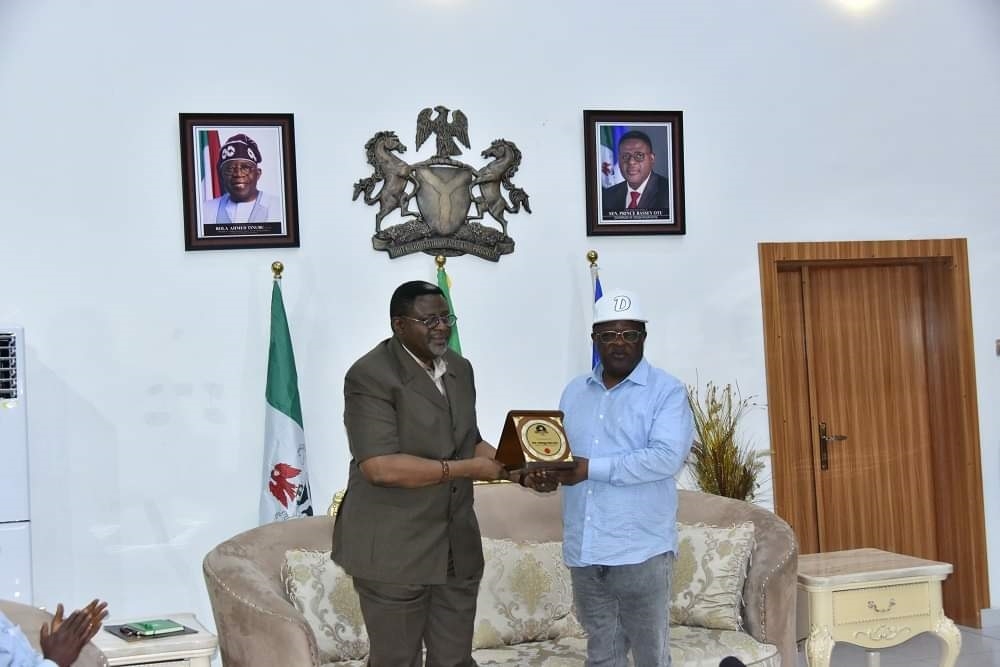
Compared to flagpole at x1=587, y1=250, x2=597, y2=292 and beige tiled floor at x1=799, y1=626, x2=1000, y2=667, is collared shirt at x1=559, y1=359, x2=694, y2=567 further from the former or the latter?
beige tiled floor at x1=799, y1=626, x2=1000, y2=667

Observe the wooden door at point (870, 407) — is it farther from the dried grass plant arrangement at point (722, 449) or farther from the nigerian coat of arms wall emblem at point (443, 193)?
the nigerian coat of arms wall emblem at point (443, 193)

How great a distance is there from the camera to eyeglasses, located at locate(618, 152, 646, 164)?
198 inches

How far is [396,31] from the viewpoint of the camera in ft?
15.8

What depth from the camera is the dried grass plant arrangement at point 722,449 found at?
16.0 ft

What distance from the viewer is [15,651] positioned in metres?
2.57

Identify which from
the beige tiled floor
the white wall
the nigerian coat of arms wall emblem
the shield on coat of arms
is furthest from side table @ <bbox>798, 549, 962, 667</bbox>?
the shield on coat of arms

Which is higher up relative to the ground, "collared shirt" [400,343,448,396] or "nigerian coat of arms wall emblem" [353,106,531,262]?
"nigerian coat of arms wall emblem" [353,106,531,262]

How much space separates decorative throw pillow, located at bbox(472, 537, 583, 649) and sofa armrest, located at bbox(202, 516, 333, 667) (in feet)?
2.30

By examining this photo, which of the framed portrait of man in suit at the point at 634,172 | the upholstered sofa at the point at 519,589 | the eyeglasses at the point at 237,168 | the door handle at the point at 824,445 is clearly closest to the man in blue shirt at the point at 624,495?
the upholstered sofa at the point at 519,589

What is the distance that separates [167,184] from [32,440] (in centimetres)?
114

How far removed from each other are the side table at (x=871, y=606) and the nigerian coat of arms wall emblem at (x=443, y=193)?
75.2 inches

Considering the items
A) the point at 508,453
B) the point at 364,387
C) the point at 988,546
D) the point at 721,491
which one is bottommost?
the point at 988,546

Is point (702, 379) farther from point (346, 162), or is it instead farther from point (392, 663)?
point (392, 663)

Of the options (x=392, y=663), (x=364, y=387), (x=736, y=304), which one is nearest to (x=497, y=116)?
(x=736, y=304)
